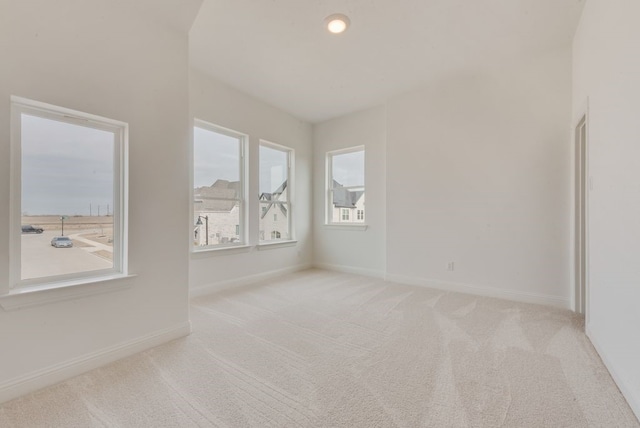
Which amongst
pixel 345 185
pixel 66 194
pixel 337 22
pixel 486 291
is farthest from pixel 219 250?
Result: pixel 486 291

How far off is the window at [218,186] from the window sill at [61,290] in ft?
5.02

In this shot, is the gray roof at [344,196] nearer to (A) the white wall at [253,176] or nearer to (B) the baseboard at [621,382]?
(A) the white wall at [253,176]

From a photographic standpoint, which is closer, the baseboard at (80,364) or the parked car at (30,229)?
the baseboard at (80,364)

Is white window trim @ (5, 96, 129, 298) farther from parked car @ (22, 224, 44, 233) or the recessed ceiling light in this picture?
the recessed ceiling light

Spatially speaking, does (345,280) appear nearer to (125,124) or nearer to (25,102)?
(125,124)

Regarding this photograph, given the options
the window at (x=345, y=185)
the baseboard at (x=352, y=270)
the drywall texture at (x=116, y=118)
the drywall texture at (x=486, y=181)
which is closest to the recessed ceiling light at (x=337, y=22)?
the drywall texture at (x=116, y=118)

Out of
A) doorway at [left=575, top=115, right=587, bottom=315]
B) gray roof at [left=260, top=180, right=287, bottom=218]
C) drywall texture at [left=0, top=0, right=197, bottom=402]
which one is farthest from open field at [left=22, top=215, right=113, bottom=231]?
doorway at [left=575, top=115, right=587, bottom=315]

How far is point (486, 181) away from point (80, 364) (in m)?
4.43

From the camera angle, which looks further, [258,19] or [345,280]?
[345,280]

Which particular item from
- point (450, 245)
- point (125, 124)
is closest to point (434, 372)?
point (450, 245)

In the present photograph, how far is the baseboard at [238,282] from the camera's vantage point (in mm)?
3548

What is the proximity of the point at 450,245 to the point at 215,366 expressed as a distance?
10.7 feet

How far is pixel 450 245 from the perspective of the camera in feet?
12.5

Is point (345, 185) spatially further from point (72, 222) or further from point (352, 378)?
point (72, 222)
